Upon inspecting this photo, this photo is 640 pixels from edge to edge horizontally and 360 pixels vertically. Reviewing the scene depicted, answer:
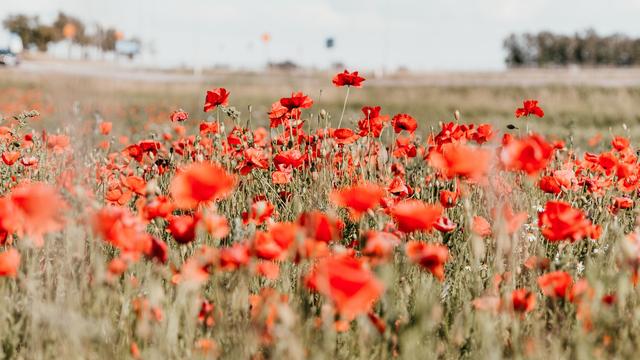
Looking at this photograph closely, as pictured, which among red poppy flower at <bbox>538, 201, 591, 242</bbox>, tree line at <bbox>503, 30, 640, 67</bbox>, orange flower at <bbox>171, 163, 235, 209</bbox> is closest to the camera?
orange flower at <bbox>171, 163, 235, 209</bbox>

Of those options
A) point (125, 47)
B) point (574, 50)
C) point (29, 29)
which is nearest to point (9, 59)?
point (125, 47)

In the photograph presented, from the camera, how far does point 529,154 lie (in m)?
1.73

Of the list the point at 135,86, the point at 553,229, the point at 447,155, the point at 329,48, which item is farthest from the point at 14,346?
the point at 329,48

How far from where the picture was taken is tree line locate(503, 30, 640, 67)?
10288cm

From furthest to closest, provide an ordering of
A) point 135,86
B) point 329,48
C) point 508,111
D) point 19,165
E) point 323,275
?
point 329,48 < point 135,86 < point 508,111 < point 19,165 < point 323,275

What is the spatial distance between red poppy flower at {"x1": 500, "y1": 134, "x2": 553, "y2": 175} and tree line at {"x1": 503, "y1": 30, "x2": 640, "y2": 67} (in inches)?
4123

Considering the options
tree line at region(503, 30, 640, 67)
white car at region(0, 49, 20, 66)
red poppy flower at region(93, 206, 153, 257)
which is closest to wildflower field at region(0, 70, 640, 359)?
red poppy flower at region(93, 206, 153, 257)

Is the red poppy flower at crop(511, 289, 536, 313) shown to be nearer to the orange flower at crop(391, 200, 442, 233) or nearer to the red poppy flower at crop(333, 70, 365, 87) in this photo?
the orange flower at crop(391, 200, 442, 233)

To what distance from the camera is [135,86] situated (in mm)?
24766

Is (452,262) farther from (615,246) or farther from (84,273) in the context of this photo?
(84,273)

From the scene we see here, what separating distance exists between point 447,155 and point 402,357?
Result: 55cm

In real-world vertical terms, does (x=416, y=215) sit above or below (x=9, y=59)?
below

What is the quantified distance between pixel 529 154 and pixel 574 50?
362 ft

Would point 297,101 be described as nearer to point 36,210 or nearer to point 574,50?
point 36,210
